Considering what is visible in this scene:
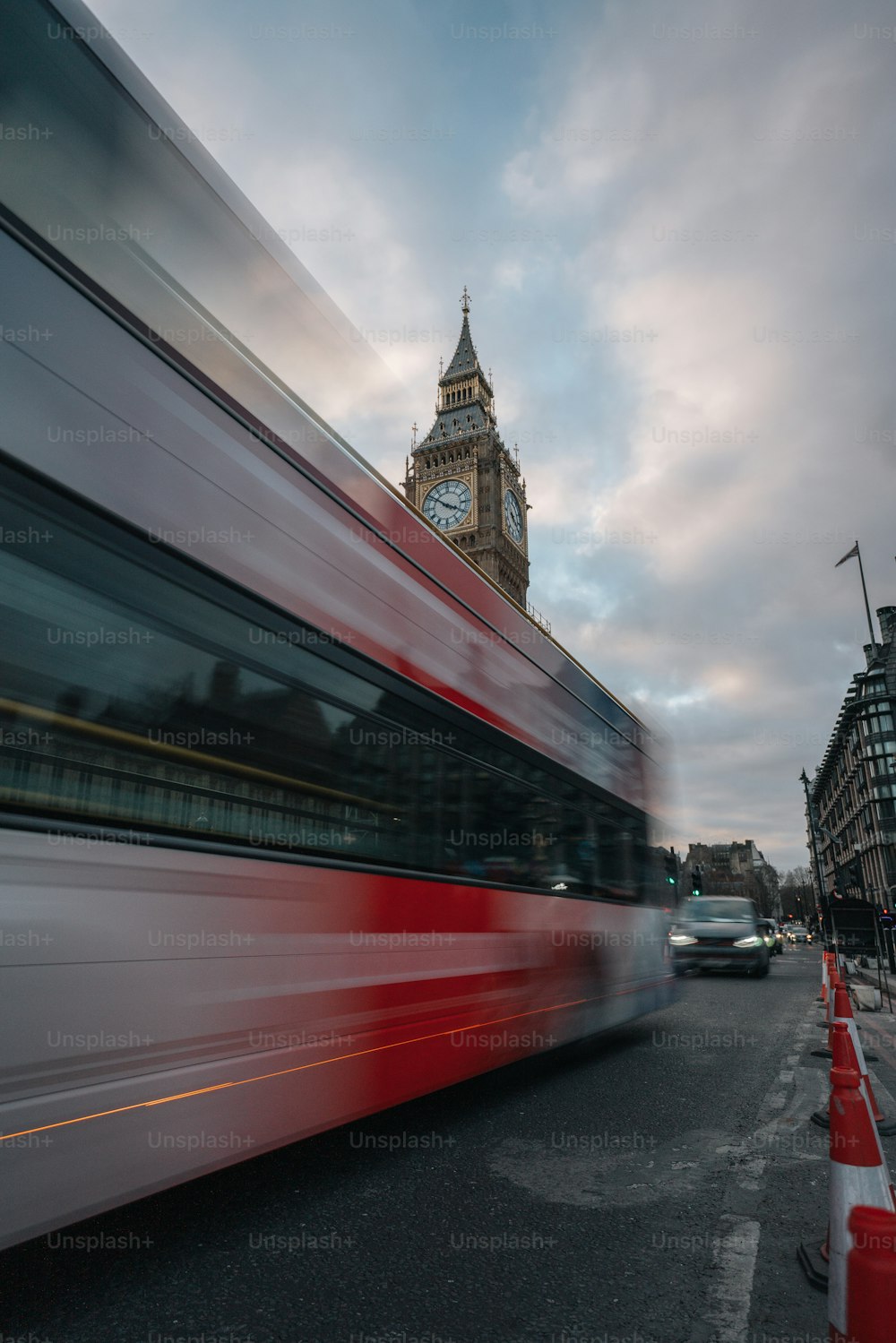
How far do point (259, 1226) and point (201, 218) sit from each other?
419cm

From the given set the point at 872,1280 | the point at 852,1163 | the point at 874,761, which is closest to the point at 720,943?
the point at 852,1163

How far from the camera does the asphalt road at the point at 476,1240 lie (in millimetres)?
2559

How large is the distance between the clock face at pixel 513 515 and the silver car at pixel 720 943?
73.9m

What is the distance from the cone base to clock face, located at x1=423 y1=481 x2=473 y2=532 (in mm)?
83790

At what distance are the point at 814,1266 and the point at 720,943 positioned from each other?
14.6 metres

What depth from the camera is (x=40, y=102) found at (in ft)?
8.64

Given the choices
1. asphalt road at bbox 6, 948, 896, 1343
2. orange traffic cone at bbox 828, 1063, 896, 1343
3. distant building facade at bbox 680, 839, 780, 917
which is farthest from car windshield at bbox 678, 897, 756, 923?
distant building facade at bbox 680, 839, 780, 917

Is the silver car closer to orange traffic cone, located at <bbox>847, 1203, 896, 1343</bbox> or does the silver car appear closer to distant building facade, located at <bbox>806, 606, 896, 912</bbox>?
orange traffic cone, located at <bbox>847, 1203, 896, 1343</bbox>

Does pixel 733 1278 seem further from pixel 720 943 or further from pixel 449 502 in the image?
pixel 449 502

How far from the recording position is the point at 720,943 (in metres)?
16.4

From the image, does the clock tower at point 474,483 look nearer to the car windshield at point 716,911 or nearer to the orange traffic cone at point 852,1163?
the car windshield at point 716,911

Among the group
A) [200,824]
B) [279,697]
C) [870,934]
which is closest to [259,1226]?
[200,824]

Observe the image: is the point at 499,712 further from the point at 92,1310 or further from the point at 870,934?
the point at 870,934

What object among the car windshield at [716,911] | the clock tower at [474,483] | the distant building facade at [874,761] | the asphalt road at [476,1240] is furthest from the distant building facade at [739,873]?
the asphalt road at [476,1240]
